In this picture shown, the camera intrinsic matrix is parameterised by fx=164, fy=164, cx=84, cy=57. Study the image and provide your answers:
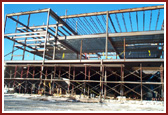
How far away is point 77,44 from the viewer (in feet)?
74.5

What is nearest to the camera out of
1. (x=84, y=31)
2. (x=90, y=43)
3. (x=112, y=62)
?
(x=112, y=62)

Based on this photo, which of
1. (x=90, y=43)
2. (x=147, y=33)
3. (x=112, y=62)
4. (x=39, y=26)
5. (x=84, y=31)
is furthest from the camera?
(x=84, y=31)

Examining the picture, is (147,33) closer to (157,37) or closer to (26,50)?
(157,37)

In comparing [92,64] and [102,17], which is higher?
[102,17]

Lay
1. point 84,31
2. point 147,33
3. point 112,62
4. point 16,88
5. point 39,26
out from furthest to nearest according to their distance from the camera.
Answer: point 84,31 → point 39,26 → point 16,88 → point 147,33 → point 112,62

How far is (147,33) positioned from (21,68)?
1526 cm

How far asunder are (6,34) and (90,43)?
11.5m

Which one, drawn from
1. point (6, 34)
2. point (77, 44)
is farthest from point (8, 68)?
point (77, 44)

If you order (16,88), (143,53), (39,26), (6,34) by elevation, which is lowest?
(16,88)

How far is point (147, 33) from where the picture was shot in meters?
17.5

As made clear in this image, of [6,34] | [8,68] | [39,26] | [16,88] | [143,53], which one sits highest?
[39,26]

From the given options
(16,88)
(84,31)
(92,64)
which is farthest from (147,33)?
(16,88)

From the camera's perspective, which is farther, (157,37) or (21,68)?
(21,68)

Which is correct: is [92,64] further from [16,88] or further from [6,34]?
[6,34]
